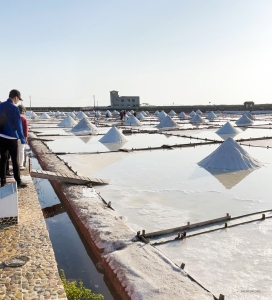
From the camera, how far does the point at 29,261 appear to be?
2.31 meters

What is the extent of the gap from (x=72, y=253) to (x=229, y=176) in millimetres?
4072

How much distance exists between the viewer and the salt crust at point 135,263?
7.53 feet

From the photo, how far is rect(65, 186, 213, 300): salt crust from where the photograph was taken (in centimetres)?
229

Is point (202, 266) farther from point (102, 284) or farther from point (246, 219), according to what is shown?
point (246, 219)

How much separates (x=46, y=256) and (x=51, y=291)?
47 centimetres

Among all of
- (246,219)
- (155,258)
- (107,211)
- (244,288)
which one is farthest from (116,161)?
(244,288)

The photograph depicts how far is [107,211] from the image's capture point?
160 inches

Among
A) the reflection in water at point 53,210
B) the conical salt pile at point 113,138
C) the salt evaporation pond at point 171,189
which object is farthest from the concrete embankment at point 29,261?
the conical salt pile at point 113,138

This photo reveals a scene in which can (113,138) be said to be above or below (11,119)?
below

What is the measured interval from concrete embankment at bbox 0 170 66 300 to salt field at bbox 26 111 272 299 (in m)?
1.14

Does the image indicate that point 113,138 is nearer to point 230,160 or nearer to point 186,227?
point 230,160

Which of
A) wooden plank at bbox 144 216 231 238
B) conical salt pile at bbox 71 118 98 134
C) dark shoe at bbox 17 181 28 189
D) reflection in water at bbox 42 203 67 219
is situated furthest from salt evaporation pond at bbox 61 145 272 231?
conical salt pile at bbox 71 118 98 134

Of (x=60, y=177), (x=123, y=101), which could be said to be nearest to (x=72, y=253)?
(x=60, y=177)

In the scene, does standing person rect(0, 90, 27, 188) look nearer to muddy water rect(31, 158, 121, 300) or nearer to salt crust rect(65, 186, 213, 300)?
muddy water rect(31, 158, 121, 300)
